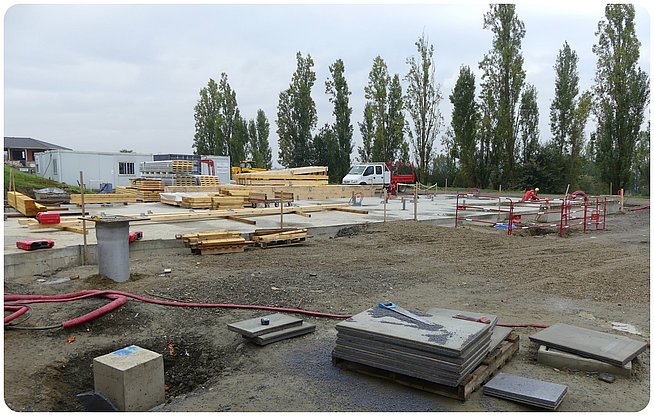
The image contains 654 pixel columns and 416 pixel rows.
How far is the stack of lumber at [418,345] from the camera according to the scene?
4.33 metres

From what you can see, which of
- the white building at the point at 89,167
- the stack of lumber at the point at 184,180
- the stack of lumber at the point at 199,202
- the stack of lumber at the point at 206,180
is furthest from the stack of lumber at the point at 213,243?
the white building at the point at 89,167

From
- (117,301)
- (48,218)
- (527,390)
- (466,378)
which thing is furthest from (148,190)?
(527,390)

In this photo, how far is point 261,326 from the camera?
594 centimetres

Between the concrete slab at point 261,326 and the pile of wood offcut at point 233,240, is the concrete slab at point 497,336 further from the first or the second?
the pile of wood offcut at point 233,240

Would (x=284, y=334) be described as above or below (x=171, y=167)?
below

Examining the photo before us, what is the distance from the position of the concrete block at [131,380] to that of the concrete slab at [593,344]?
4.10 m

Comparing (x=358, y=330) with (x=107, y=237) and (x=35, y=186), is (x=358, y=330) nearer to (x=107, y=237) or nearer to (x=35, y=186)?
(x=107, y=237)

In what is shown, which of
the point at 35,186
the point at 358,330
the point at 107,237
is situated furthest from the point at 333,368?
the point at 35,186

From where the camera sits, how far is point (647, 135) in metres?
35.7

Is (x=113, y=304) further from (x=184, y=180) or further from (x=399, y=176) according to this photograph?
(x=399, y=176)

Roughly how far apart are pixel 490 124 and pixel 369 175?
541 inches

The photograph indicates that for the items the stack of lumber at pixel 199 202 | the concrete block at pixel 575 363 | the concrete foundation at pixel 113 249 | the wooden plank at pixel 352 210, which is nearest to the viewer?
the concrete block at pixel 575 363

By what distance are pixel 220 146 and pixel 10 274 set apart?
150ft

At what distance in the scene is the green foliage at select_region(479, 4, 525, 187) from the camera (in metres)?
39.6
